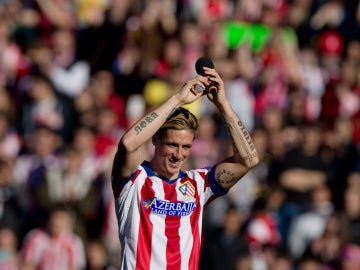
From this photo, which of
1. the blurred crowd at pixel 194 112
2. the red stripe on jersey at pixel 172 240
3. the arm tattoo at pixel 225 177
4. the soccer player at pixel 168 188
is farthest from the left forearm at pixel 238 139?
the blurred crowd at pixel 194 112

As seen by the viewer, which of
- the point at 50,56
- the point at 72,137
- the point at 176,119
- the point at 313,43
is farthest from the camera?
the point at 313,43

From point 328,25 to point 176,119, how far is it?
1161 cm

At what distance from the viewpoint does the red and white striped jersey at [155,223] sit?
8156mm

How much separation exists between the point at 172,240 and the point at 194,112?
835cm

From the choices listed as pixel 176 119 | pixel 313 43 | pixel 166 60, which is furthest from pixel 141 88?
pixel 176 119

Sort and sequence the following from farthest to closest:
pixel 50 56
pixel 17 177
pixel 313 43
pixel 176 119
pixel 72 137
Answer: pixel 313 43
pixel 50 56
pixel 72 137
pixel 17 177
pixel 176 119

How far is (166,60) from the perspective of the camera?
17.5 meters

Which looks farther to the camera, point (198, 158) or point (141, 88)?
point (141, 88)

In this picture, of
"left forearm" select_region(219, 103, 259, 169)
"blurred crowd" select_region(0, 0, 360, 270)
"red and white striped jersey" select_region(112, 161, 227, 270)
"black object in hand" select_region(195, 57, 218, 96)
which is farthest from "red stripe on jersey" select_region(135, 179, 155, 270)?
"blurred crowd" select_region(0, 0, 360, 270)

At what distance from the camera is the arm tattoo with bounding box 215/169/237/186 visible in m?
8.46

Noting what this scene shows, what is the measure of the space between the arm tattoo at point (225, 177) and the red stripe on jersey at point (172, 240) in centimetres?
40

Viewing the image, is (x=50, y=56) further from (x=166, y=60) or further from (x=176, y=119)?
(x=176, y=119)

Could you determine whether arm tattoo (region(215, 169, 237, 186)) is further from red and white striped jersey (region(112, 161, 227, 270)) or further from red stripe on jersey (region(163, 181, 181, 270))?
red stripe on jersey (region(163, 181, 181, 270))

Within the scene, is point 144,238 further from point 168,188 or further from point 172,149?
point 172,149
